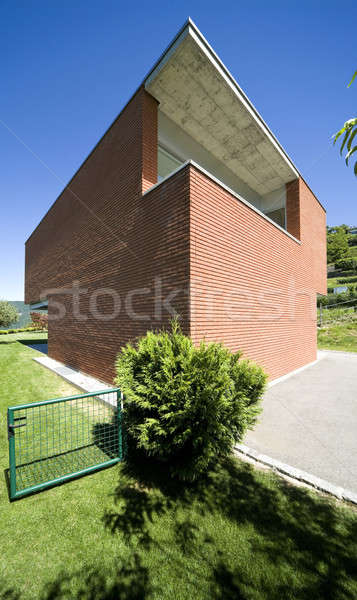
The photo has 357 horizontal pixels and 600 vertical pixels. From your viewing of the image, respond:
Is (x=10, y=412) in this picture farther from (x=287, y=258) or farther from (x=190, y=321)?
(x=287, y=258)

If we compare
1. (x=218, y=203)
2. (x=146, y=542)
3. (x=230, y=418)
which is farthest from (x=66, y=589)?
(x=218, y=203)

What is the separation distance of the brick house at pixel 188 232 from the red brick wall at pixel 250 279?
38mm

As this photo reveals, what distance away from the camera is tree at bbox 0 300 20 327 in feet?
73.4

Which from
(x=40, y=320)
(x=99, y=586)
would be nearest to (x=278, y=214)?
(x=99, y=586)

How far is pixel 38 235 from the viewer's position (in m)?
15.4

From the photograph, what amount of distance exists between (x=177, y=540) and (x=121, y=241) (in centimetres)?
643

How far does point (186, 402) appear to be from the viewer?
10.0ft

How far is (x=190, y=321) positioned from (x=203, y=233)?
1.91 m

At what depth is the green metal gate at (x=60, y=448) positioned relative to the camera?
3.07 metres

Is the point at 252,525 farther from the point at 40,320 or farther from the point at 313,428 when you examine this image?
the point at 40,320

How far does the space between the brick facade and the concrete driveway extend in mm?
1263

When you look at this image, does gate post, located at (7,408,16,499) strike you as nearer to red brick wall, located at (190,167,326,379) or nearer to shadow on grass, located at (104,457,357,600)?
shadow on grass, located at (104,457,357,600)

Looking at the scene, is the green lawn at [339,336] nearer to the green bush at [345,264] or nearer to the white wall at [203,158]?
the white wall at [203,158]

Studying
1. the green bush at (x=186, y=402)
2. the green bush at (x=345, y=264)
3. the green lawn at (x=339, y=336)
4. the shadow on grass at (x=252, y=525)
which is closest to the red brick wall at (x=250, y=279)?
the green bush at (x=186, y=402)
